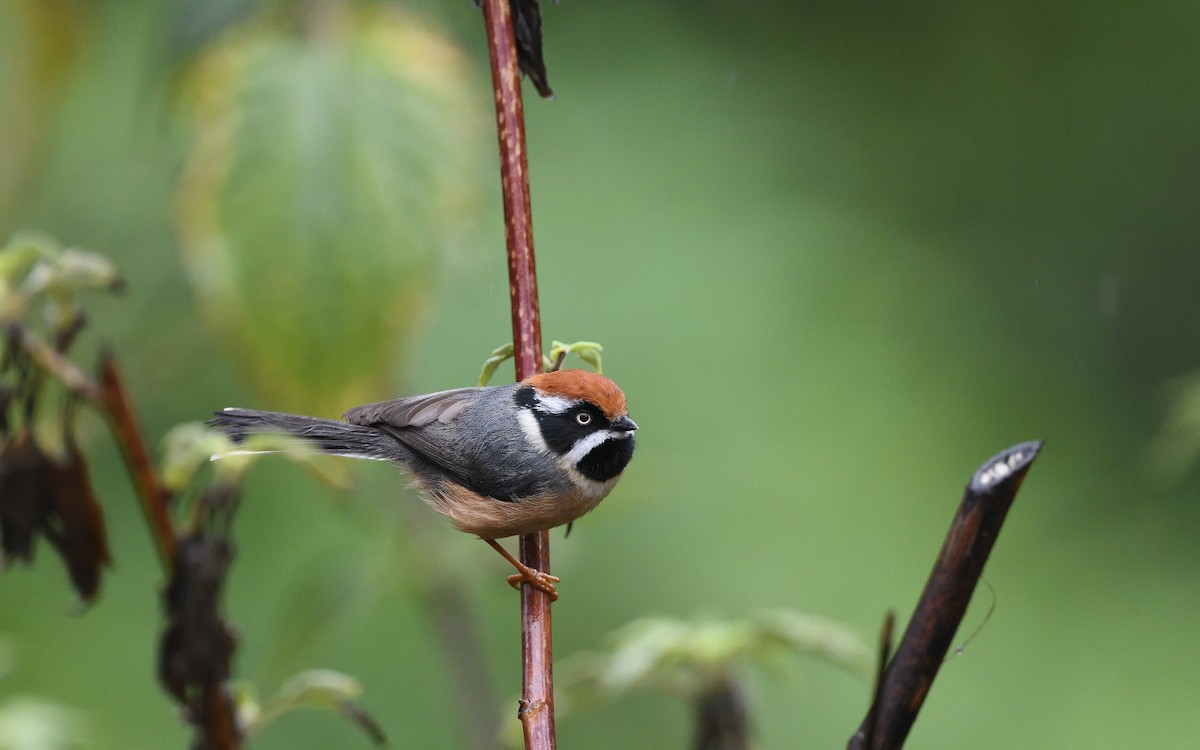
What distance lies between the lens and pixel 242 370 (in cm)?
175

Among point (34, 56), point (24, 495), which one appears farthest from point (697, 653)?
point (34, 56)

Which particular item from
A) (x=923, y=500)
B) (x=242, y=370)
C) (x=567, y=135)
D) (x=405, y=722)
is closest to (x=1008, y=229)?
(x=923, y=500)

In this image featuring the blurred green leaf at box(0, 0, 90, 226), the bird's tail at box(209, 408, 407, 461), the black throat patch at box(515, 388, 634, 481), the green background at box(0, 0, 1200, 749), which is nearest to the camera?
the bird's tail at box(209, 408, 407, 461)

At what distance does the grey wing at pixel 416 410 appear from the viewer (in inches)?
88.0

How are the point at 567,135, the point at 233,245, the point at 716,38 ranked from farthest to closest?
1. the point at 716,38
2. the point at 567,135
3. the point at 233,245

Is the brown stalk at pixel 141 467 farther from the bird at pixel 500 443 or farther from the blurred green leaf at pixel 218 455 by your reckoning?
the bird at pixel 500 443

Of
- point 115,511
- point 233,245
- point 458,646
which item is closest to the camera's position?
point 233,245

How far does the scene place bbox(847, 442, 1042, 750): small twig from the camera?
91 cm

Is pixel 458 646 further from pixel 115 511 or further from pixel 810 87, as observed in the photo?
pixel 810 87

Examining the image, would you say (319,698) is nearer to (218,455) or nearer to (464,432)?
(218,455)

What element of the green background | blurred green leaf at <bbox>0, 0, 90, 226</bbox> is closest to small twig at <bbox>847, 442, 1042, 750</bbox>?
blurred green leaf at <bbox>0, 0, 90, 226</bbox>

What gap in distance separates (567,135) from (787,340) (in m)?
1.20

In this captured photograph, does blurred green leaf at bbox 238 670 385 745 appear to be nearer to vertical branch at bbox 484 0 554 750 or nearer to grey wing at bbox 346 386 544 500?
vertical branch at bbox 484 0 554 750

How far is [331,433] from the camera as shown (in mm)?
2297
